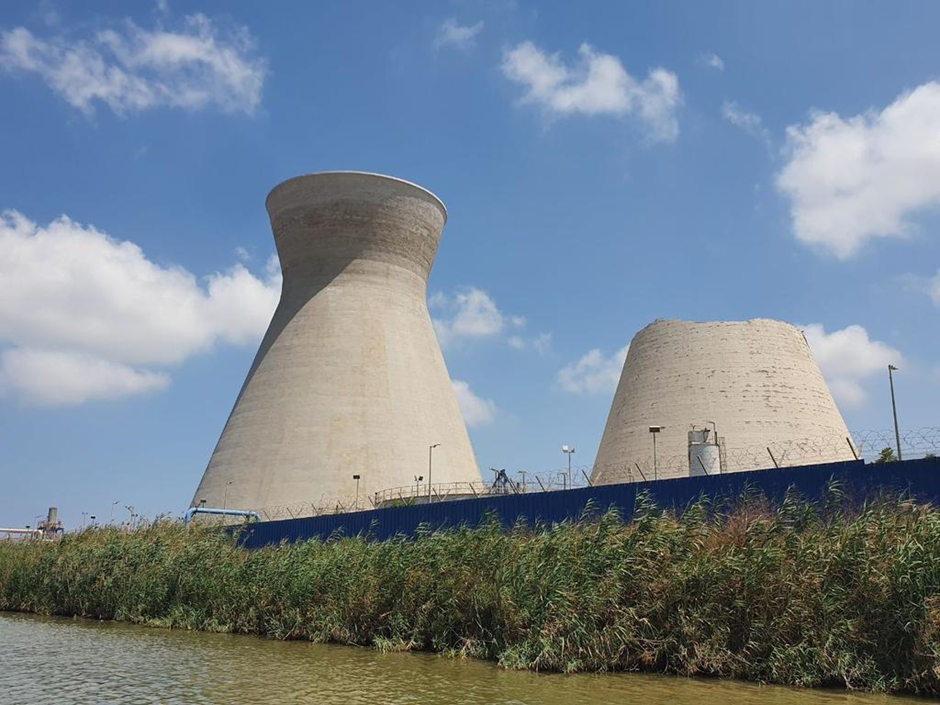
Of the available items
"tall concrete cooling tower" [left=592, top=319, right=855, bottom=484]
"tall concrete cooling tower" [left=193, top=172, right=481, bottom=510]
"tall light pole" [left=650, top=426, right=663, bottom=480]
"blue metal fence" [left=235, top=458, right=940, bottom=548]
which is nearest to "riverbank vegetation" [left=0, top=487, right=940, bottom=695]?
"blue metal fence" [left=235, top=458, right=940, bottom=548]

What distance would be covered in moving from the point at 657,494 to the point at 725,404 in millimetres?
7626

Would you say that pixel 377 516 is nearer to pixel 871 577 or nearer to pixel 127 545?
pixel 127 545

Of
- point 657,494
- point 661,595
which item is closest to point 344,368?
point 657,494

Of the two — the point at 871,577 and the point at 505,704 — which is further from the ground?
the point at 871,577

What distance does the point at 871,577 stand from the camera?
8922mm

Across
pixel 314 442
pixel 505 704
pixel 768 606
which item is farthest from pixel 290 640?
pixel 314 442

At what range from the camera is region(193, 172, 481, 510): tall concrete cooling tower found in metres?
25.5

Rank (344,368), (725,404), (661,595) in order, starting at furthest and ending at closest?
(344,368) < (725,404) < (661,595)

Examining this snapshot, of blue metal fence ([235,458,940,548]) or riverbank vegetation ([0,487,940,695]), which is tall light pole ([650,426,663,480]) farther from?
riverbank vegetation ([0,487,940,695])

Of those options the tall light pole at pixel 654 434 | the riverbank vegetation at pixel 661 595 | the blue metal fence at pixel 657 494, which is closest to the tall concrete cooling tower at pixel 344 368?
the blue metal fence at pixel 657 494

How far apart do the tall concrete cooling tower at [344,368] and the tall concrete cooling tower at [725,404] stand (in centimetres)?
676

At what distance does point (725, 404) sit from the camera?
2086 cm

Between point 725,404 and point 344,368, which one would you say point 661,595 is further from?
point 344,368

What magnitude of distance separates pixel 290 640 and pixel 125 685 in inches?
174
